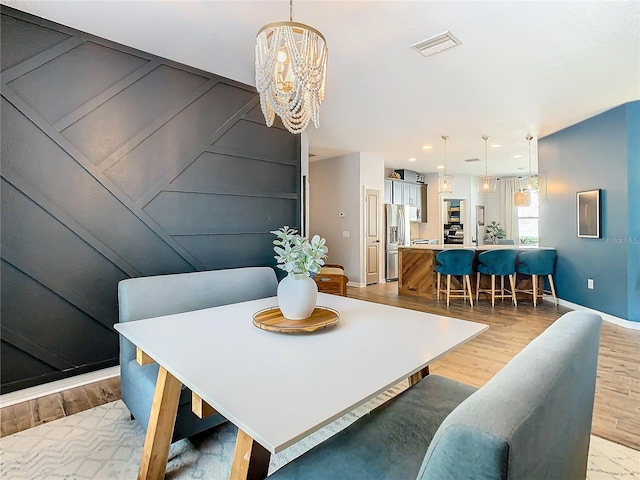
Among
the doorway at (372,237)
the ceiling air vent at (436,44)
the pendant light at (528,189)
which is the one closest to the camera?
the ceiling air vent at (436,44)

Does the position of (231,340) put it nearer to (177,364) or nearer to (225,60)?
(177,364)

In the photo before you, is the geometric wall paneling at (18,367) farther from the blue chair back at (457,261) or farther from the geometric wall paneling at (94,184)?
the blue chair back at (457,261)

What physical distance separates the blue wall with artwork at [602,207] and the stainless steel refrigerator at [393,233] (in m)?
2.91

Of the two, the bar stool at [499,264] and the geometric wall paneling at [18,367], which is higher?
the bar stool at [499,264]

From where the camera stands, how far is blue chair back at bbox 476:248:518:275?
507 centimetres

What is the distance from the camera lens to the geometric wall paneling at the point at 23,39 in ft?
7.66

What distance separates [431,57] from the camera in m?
2.96

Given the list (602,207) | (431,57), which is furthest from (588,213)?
(431,57)

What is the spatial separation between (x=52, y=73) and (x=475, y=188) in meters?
9.69

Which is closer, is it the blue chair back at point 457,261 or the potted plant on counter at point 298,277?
the potted plant on counter at point 298,277

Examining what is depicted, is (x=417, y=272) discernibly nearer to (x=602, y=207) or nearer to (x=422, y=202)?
(x=602, y=207)

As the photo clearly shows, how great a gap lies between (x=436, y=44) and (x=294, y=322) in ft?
8.17

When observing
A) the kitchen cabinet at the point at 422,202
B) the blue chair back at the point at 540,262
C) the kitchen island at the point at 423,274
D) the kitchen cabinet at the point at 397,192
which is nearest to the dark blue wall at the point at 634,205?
the blue chair back at the point at 540,262

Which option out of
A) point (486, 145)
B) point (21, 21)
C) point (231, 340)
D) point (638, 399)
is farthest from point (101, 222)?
point (486, 145)
